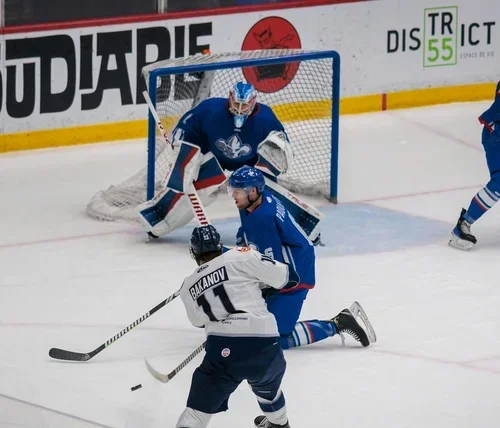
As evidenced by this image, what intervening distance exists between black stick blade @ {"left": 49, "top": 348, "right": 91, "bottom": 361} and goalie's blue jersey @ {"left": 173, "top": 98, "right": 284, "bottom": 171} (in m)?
1.56

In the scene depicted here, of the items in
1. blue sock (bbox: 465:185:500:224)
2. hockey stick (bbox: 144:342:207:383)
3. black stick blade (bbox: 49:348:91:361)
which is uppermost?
blue sock (bbox: 465:185:500:224)

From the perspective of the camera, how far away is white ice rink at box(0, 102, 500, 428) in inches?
178

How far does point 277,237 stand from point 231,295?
0.85 metres

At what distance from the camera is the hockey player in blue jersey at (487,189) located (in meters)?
6.28

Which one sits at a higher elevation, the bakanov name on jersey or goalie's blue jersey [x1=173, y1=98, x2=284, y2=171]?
goalie's blue jersey [x1=173, y1=98, x2=284, y2=171]

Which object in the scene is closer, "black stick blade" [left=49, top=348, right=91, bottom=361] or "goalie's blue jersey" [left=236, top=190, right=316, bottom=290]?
"goalie's blue jersey" [left=236, top=190, right=316, bottom=290]

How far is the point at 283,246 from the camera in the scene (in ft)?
15.6

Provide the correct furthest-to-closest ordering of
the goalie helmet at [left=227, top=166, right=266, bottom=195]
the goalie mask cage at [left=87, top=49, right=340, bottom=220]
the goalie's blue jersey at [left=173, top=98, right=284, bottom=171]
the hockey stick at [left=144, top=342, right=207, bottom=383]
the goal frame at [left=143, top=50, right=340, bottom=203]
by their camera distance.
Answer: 1. the goalie mask cage at [left=87, top=49, right=340, bottom=220]
2. the goal frame at [left=143, top=50, right=340, bottom=203]
3. the goalie's blue jersey at [left=173, top=98, right=284, bottom=171]
4. the goalie helmet at [left=227, top=166, right=266, bottom=195]
5. the hockey stick at [left=144, top=342, right=207, bottom=383]

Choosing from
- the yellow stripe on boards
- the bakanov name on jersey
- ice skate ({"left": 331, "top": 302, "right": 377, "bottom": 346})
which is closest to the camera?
the bakanov name on jersey

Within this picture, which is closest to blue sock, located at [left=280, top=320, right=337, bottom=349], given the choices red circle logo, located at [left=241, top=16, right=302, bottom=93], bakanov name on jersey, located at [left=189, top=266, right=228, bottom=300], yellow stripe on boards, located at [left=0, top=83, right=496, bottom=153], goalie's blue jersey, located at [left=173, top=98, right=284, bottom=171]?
bakanov name on jersey, located at [left=189, top=266, right=228, bottom=300]

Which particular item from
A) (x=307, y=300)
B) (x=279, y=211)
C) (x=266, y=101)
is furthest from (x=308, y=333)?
(x=266, y=101)

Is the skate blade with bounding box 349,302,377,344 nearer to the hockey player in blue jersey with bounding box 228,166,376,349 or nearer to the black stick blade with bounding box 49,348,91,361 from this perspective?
the hockey player in blue jersey with bounding box 228,166,376,349

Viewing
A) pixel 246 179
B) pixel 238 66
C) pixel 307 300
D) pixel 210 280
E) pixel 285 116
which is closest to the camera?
pixel 210 280

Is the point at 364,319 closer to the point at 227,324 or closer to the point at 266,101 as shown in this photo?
the point at 227,324
